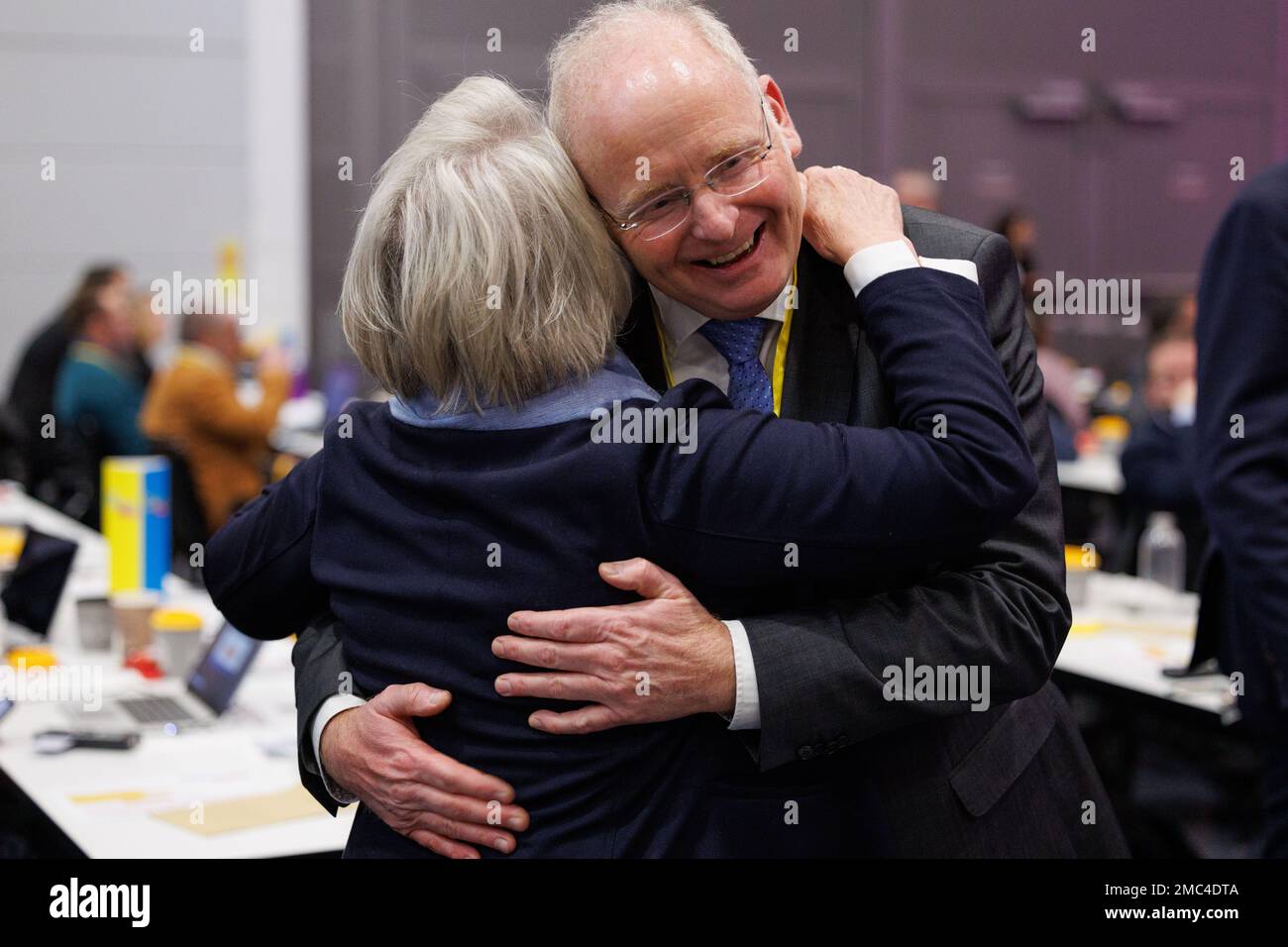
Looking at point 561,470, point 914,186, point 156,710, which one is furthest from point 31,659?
point 914,186

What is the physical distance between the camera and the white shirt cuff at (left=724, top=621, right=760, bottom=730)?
1336 millimetres

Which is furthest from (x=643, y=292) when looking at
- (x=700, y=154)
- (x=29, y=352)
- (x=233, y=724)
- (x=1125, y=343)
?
(x=1125, y=343)

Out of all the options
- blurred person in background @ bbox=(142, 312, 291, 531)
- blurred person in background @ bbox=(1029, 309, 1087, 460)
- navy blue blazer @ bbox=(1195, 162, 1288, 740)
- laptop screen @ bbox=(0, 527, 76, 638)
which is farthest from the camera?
blurred person in background @ bbox=(142, 312, 291, 531)

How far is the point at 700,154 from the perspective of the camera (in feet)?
4.70

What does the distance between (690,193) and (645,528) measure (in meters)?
0.38

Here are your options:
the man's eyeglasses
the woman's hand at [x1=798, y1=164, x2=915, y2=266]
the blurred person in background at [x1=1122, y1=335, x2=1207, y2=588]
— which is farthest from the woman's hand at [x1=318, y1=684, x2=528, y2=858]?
the blurred person in background at [x1=1122, y1=335, x2=1207, y2=588]

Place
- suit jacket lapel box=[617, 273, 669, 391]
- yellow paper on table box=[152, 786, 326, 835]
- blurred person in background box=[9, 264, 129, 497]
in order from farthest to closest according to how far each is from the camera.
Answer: blurred person in background box=[9, 264, 129, 497]
yellow paper on table box=[152, 786, 326, 835]
suit jacket lapel box=[617, 273, 669, 391]

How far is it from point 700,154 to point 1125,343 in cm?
800

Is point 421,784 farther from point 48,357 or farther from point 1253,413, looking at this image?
point 48,357

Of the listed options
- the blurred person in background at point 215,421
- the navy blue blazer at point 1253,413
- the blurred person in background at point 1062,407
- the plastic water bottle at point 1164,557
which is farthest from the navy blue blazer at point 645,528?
the blurred person in background at point 215,421

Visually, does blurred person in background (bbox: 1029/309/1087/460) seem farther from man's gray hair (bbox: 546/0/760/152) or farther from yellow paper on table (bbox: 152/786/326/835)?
man's gray hair (bbox: 546/0/760/152)

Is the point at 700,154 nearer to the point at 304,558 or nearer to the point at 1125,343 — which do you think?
the point at 304,558

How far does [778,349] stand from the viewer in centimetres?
157

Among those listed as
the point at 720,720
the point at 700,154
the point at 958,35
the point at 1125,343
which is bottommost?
the point at 1125,343
